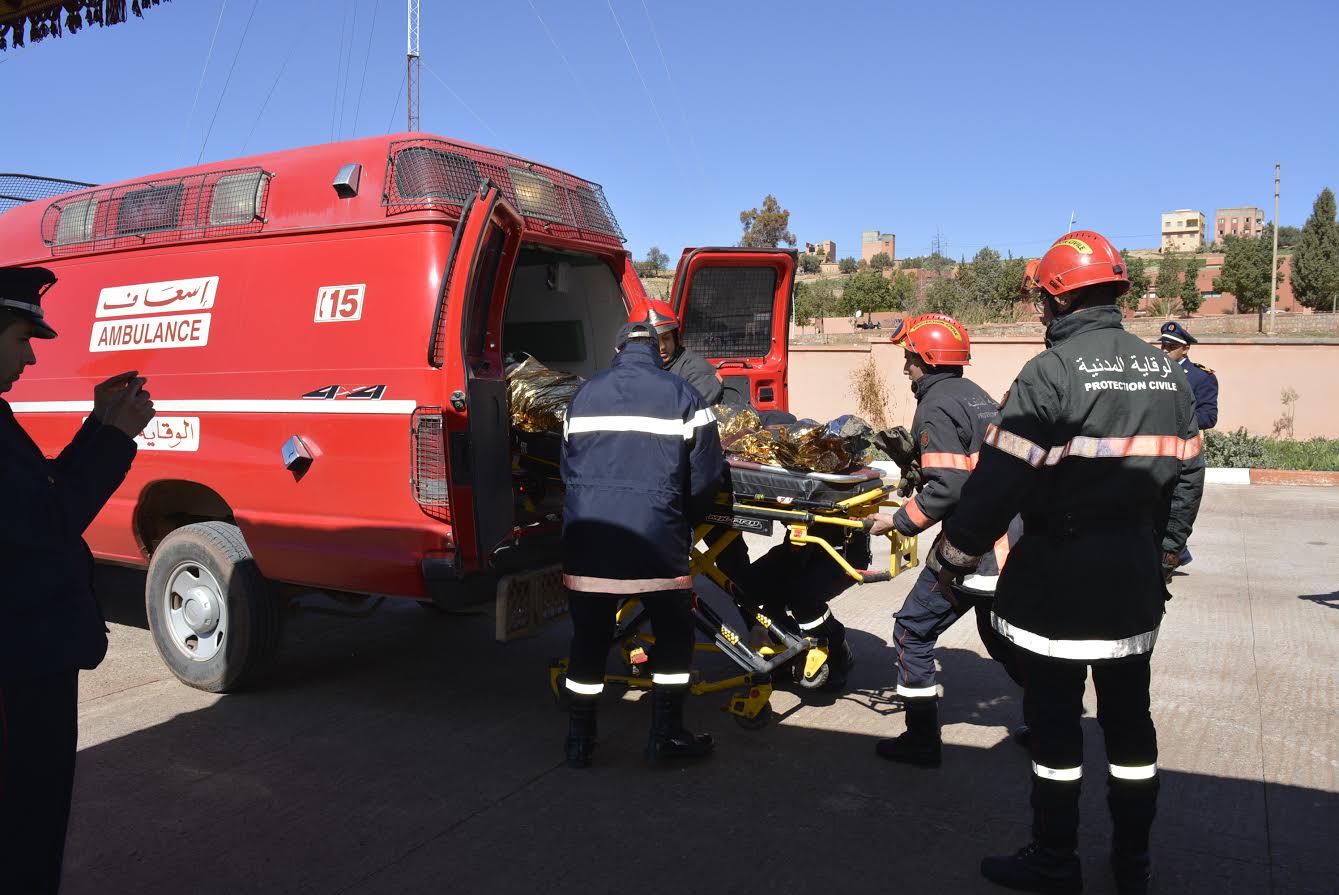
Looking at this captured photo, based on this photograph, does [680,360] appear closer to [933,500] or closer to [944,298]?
[933,500]

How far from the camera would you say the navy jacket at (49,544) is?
2.70 metres

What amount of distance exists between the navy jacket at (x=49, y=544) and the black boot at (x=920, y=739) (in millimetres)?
3109

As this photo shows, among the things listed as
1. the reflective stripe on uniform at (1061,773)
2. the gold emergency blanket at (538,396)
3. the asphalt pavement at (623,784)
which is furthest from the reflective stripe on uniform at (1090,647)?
the gold emergency blanket at (538,396)

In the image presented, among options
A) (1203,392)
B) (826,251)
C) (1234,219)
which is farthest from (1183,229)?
(1203,392)

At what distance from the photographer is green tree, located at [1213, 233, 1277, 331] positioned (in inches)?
2192

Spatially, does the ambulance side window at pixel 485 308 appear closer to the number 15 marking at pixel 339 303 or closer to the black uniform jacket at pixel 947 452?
the number 15 marking at pixel 339 303

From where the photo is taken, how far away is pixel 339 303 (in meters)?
5.11

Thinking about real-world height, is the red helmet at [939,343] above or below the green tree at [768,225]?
below

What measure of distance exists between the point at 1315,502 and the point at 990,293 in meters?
40.2

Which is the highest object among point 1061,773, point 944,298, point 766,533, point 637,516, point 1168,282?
point 1168,282

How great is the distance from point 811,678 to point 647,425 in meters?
1.76

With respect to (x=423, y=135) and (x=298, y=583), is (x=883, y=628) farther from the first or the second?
(x=423, y=135)

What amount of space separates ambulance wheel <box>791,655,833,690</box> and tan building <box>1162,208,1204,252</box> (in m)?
132

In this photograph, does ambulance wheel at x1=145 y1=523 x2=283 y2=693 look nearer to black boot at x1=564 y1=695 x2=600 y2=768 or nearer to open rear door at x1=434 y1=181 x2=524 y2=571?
open rear door at x1=434 y1=181 x2=524 y2=571
